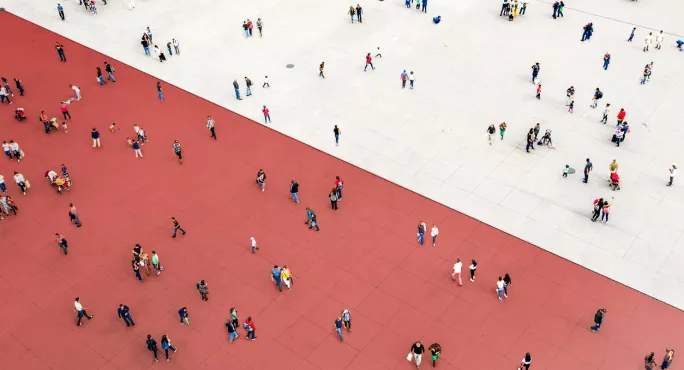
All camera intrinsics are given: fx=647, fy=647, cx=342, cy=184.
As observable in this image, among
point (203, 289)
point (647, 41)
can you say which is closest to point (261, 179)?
point (203, 289)

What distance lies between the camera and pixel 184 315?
26.5 meters

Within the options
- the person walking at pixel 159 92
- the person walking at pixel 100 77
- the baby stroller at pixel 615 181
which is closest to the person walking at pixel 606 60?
the baby stroller at pixel 615 181

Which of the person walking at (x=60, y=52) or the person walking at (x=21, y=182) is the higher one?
the person walking at (x=60, y=52)

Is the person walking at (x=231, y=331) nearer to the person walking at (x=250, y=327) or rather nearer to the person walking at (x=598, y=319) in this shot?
the person walking at (x=250, y=327)

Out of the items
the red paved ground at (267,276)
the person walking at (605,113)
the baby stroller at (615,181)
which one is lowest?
the red paved ground at (267,276)

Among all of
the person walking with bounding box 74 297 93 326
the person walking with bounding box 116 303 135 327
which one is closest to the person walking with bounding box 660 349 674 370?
the person walking with bounding box 116 303 135 327

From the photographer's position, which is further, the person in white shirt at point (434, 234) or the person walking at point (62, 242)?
the person walking at point (62, 242)

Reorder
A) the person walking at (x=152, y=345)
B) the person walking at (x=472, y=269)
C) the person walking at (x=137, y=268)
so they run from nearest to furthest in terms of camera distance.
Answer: the person walking at (x=152, y=345) → the person walking at (x=472, y=269) → the person walking at (x=137, y=268)

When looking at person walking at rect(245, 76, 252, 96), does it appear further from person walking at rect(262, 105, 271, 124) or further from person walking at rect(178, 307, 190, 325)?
person walking at rect(178, 307, 190, 325)

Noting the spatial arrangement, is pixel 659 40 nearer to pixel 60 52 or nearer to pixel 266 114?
pixel 266 114

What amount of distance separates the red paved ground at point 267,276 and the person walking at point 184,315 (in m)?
0.27

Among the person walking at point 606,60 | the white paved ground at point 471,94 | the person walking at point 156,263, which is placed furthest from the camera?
the person walking at point 606,60

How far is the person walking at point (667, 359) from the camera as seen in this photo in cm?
2414

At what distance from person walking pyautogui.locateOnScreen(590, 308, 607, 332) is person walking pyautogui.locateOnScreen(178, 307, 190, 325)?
1651 centimetres
